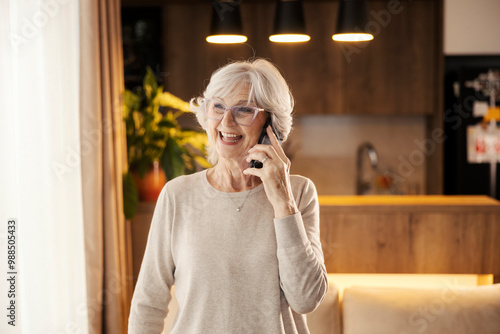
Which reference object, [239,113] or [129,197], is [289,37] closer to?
[129,197]

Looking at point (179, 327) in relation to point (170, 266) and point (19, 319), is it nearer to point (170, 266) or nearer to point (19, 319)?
point (170, 266)

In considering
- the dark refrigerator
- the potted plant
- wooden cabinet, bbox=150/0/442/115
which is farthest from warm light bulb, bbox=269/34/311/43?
the dark refrigerator

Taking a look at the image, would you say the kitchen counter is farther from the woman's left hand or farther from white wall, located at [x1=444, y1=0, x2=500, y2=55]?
white wall, located at [x1=444, y1=0, x2=500, y2=55]

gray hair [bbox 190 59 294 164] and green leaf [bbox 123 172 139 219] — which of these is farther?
green leaf [bbox 123 172 139 219]

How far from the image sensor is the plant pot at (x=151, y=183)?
8.62 ft

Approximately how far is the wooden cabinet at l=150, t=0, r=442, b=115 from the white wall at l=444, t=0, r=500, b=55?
100mm

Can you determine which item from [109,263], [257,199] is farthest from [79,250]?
[257,199]

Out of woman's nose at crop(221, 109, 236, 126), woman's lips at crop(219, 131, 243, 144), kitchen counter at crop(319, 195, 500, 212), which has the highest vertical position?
woman's nose at crop(221, 109, 236, 126)

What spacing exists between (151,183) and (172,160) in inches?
6.4

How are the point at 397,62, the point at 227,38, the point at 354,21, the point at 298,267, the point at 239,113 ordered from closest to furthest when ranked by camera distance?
the point at 298,267 → the point at 239,113 → the point at 354,21 → the point at 227,38 → the point at 397,62

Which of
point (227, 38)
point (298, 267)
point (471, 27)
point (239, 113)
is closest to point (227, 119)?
point (239, 113)

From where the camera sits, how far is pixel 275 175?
4.24 ft

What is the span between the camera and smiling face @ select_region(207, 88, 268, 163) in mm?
1336

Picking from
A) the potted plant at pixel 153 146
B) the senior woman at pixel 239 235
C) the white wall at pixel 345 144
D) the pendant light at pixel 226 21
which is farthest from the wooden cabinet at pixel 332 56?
the senior woman at pixel 239 235
